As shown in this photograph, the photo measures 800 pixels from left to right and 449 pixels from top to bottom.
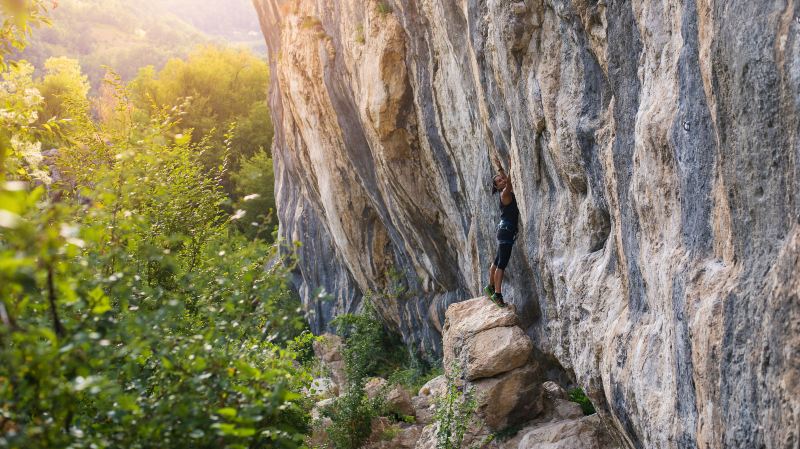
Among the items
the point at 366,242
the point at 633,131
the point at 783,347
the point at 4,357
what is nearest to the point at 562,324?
the point at 633,131

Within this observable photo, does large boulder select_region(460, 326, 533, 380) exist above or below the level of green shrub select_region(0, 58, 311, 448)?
below

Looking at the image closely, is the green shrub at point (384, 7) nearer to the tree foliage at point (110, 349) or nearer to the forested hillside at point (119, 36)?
the tree foliage at point (110, 349)

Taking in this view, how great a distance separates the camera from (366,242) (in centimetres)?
1916

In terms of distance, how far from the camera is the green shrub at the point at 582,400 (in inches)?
353

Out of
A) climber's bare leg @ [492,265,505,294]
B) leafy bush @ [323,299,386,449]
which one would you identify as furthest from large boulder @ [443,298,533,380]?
leafy bush @ [323,299,386,449]

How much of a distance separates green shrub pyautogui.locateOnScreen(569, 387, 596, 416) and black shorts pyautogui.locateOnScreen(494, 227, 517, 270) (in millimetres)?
2053

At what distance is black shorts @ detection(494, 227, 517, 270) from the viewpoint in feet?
32.5

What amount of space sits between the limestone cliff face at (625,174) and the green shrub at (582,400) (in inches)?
28.9

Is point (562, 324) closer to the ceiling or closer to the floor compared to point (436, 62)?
closer to the floor

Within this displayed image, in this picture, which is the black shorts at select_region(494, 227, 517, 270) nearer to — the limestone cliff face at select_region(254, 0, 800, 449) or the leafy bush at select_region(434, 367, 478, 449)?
the limestone cliff face at select_region(254, 0, 800, 449)

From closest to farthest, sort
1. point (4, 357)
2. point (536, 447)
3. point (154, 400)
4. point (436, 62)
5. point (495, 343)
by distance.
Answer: point (4, 357), point (154, 400), point (536, 447), point (495, 343), point (436, 62)

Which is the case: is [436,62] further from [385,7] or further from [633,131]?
[633,131]

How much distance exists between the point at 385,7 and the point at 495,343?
6.83 m

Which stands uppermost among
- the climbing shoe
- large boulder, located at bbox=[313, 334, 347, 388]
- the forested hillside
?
the forested hillside
